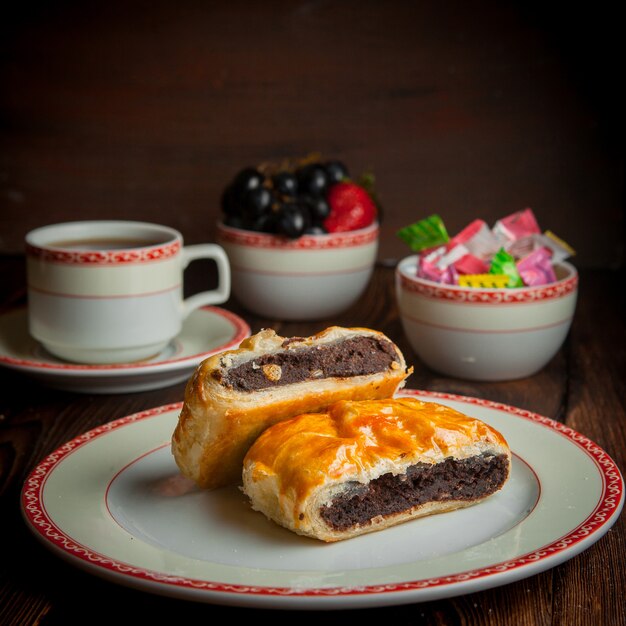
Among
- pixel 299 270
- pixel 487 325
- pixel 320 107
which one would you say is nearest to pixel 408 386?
pixel 487 325

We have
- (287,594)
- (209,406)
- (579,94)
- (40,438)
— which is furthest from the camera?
(579,94)

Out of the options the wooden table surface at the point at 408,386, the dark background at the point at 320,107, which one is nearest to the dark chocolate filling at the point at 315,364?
the wooden table surface at the point at 408,386

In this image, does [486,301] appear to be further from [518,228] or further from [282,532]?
[282,532]

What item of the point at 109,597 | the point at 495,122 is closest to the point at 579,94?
the point at 495,122

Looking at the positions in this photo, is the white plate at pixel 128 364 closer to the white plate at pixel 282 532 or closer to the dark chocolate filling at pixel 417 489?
the white plate at pixel 282 532

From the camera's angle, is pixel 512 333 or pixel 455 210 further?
pixel 455 210

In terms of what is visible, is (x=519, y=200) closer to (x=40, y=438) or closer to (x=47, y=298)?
(x=47, y=298)
